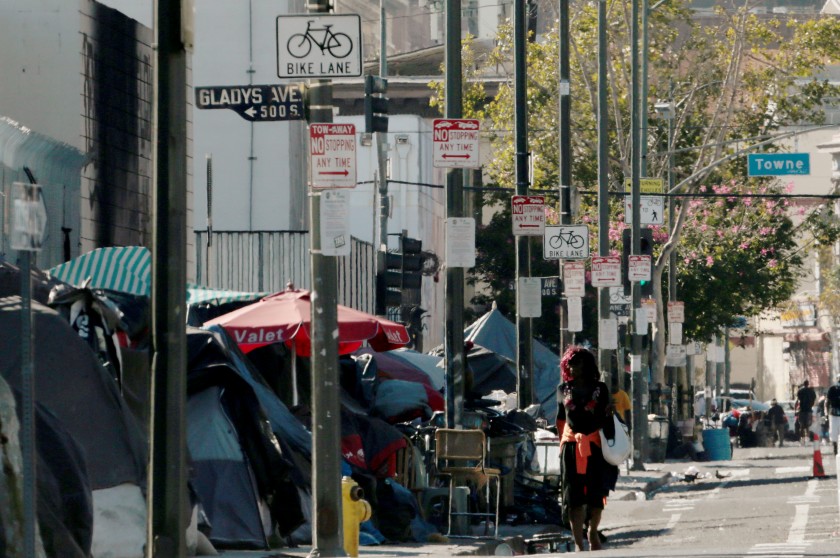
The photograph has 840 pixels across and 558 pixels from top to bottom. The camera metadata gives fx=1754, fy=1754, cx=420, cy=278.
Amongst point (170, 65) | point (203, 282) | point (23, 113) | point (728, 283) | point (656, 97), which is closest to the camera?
point (170, 65)

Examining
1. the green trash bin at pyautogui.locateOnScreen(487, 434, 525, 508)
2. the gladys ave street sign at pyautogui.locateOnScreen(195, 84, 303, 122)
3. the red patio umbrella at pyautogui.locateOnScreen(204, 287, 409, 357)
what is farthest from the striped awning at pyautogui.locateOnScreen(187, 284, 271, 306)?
the gladys ave street sign at pyautogui.locateOnScreen(195, 84, 303, 122)

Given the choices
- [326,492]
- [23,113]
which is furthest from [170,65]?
[23,113]

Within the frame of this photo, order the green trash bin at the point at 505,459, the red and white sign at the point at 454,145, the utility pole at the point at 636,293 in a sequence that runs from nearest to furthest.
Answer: the red and white sign at the point at 454,145 < the green trash bin at the point at 505,459 < the utility pole at the point at 636,293

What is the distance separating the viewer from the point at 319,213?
13812mm

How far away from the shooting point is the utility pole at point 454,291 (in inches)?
744

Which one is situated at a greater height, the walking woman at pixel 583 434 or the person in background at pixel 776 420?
the walking woman at pixel 583 434

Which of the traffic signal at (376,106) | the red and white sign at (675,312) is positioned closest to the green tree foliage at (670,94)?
the red and white sign at (675,312)

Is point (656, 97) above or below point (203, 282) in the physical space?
above

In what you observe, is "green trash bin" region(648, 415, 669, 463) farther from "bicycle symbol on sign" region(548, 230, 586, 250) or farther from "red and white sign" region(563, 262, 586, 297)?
"bicycle symbol on sign" region(548, 230, 586, 250)

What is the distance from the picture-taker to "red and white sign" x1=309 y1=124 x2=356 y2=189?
13680mm

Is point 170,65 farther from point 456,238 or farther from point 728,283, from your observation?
point 728,283

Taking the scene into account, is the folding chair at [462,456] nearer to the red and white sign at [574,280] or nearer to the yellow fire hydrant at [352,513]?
Result: the yellow fire hydrant at [352,513]

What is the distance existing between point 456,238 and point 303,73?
5.40 m

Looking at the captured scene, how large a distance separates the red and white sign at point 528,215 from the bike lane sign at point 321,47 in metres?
10.2
